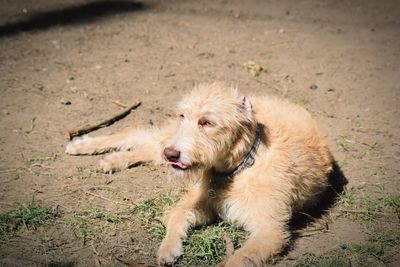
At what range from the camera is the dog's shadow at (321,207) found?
4.07 m

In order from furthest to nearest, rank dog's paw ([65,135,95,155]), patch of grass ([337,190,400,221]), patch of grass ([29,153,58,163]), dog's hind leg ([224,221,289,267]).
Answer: dog's paw ([65,135,95,155]) < patch of grass ([29,153,58,163]) < patch of grass ([337,190,400,221]) < dog's hind leg ([224,221,289,267])

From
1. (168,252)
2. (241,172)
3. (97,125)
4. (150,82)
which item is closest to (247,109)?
(241,172)

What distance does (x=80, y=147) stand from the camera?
4.88m

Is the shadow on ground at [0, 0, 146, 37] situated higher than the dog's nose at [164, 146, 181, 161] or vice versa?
the dog's nose at [164, 146, 181, 161]

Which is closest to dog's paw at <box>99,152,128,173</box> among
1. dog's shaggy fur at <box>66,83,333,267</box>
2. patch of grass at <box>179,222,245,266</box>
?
dog's shaggy fur at <box>66,83,333,267</box>

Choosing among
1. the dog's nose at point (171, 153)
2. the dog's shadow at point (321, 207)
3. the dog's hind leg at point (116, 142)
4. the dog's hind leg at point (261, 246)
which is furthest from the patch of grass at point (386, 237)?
the dog's hind leg at point (116, 142)

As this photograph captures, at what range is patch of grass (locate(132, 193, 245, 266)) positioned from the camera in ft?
12.0

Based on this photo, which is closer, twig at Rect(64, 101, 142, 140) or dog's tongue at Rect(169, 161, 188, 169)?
dog's tongue at Rect(169, 161, 188, 169)

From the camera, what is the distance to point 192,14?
28.7 feet

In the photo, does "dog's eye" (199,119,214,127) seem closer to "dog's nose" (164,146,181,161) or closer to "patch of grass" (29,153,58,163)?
A: "dog's nose" (164,146,181,161)

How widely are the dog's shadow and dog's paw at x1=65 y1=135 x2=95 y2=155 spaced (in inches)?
91.0

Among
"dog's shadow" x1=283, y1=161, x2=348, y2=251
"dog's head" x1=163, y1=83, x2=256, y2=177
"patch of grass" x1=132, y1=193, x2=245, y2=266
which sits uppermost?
"dog's head" x1=163, y1=83, x2=256, y2=177

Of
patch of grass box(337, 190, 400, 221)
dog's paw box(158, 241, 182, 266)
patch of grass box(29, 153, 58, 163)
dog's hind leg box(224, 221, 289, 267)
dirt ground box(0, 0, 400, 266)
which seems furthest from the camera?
patch of grass box(29, 153, 58, 163)

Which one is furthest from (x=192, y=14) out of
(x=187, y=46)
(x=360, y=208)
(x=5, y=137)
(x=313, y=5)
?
(x=360, y=208)
